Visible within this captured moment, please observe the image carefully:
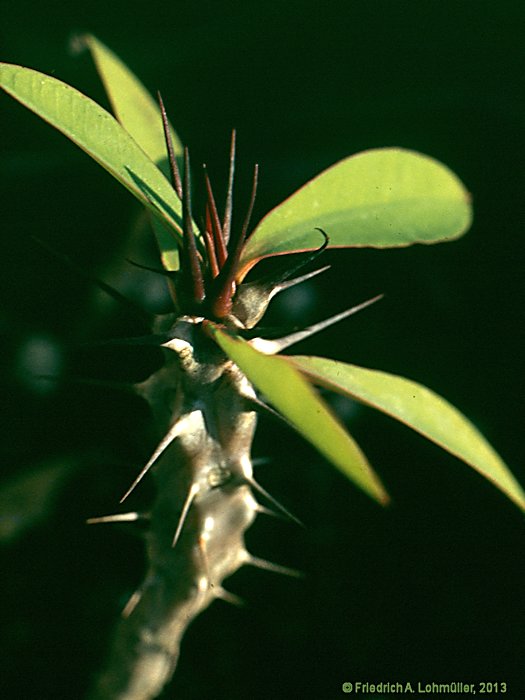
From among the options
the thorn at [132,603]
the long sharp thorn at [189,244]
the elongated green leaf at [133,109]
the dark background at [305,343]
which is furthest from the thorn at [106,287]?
the dark background at [305,343]

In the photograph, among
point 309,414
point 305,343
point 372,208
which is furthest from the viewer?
point 305,343

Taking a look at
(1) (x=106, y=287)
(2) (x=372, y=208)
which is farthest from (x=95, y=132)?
(2) (x=372, y=208)

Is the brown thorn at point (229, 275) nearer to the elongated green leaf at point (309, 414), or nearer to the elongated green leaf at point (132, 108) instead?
the elongated green leaf at point (309, 414)

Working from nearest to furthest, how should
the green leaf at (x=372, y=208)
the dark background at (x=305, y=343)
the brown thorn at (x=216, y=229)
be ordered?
the brown thorn at (x=216, y=229)
the green leaf at (x=372, y=208)
the dark background at (x=305, y=343)

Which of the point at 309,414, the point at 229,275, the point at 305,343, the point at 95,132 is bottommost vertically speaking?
the point at 309,414

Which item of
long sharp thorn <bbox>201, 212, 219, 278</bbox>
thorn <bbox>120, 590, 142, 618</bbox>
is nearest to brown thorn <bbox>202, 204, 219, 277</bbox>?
long sharp thorn <bbox>201, 212, 219, 278</bbox>

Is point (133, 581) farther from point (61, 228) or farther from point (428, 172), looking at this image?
point (428, 172)

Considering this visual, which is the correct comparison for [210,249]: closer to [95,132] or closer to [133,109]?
[95,132]

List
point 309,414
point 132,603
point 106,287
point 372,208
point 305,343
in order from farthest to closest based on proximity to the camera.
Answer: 1. point 305,343
2. point 132,603
3. point 372,208
4. point 106,287
5. point 309,414
